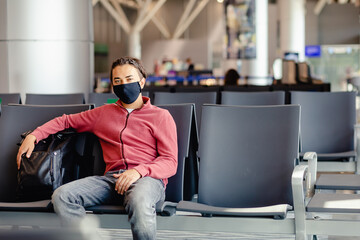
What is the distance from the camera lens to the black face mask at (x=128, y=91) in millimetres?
3420

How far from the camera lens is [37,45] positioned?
25.9 feet

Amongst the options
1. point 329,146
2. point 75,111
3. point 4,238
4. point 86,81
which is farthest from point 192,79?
point 4,238

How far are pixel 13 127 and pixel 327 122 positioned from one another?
2727 millimetres

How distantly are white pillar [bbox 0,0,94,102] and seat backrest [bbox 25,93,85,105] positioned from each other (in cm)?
213

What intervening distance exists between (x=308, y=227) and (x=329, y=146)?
2.31 metres

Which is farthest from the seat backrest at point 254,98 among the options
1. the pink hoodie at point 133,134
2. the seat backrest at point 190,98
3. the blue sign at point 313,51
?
the blue sign at point 313,51

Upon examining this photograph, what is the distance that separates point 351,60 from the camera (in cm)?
2816

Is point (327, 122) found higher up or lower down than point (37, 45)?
lower down

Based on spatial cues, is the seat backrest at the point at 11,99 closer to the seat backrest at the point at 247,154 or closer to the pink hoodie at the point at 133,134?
the pink hoodie at the point at 133,134

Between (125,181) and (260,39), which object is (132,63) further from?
(260,39)

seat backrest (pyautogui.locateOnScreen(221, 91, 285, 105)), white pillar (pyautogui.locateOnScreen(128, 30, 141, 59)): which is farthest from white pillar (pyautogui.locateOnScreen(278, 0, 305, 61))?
seat backrest (pyautogui.locateOnScreen(221, 91, 285, 105))

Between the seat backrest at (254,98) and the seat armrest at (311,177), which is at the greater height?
the seat backrest at (254,98)

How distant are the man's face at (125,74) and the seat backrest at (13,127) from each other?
0.39m

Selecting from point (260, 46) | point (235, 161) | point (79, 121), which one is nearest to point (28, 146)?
point (79, 121)
